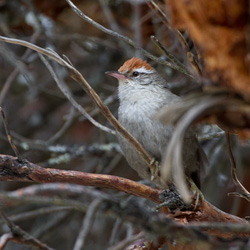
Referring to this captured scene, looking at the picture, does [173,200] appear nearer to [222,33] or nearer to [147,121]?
[147,121]

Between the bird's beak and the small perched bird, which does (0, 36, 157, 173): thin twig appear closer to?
the small perched bird

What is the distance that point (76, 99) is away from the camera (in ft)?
14.1

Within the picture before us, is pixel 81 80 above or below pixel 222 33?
below

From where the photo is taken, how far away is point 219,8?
120 cm

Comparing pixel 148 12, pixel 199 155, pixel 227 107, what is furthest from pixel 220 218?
pixel 148 12

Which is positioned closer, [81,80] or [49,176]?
[81,80]

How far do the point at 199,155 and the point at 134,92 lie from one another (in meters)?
0.67

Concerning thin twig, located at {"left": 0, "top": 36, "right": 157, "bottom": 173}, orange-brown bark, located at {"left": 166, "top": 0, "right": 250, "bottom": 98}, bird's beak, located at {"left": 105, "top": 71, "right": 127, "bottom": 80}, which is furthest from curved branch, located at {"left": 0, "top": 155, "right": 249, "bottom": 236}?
bird's beak, located at {"left": 105, "top": 71, "right": 127, "bottom": 80}

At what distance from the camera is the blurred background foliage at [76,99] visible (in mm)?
3807

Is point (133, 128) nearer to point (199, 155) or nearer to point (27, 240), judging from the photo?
point (199, 155)

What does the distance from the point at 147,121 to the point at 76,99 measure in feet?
4.85

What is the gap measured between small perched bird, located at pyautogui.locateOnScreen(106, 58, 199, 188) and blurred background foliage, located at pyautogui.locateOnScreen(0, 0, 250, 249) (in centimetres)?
40

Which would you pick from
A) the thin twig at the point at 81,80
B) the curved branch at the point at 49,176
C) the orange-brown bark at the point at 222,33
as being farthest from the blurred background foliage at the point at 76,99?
the orange-brown bark at the point at 222,33

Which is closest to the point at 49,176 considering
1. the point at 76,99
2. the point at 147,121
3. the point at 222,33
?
the point at 222,33
